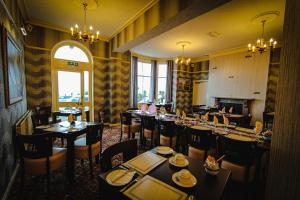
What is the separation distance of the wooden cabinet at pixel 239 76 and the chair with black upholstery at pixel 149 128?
184 inches

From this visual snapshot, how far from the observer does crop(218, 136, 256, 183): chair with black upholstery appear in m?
2.01

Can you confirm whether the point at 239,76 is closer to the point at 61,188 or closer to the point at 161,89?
the point at 161,89

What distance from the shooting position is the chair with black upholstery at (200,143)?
2.44 metres

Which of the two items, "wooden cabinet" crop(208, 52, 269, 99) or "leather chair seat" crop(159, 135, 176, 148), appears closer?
"leather chair seat" crop(159, 135, 176, 148)

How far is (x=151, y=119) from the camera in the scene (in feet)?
11.8

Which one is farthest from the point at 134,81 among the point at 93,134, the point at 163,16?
the point at 93,134

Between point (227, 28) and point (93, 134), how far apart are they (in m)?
4.46

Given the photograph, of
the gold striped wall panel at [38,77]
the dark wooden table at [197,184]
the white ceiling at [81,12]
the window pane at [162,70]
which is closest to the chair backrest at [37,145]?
the dark wooden table at [197,184]

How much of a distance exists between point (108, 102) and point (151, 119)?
2.94 meters

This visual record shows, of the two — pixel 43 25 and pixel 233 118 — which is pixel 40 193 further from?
pixel 233 118

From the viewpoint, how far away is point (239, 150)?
2072 millimetres

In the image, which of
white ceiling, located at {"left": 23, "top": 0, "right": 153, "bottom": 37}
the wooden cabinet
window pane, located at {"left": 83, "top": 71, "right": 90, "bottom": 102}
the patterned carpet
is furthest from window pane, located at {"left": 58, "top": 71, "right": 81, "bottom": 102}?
the wooden cabinet

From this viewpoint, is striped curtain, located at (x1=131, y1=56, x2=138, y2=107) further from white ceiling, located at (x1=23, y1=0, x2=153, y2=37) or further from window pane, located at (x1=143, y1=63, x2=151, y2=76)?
white ceiling, located at (x1=23, y1=0, x2=153, y2=37)

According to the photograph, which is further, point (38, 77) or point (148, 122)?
point (38, 77)
